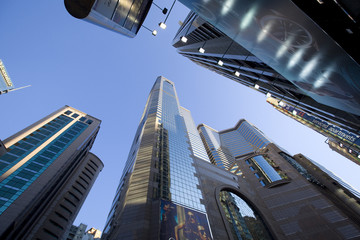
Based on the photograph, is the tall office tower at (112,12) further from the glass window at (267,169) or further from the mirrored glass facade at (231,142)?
the mirrored glass facade at (231,142)

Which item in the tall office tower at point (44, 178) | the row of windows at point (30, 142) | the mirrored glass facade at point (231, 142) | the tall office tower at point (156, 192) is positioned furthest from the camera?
the mirrored glass facade at point (231, 142)

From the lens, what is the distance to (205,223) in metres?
23.0

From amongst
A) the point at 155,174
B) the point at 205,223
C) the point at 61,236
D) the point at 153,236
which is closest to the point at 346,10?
the point at 153,236

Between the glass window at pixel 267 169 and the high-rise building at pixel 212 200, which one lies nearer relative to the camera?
the high-rise building at pixel 212 200

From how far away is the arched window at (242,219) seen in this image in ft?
92.4

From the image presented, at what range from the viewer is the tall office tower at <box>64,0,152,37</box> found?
299 inches

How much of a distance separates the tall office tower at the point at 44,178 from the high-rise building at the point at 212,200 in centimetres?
1973

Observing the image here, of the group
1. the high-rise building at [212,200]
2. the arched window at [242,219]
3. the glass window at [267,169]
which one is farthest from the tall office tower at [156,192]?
the glass window at [267,169]

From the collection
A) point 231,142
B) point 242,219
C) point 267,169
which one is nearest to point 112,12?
point 242,219

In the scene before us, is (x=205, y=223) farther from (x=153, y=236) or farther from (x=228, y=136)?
(x=228, y=136)

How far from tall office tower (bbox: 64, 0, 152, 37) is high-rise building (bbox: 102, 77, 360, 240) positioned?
21362 mm

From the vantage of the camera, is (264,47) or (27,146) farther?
(27,146)

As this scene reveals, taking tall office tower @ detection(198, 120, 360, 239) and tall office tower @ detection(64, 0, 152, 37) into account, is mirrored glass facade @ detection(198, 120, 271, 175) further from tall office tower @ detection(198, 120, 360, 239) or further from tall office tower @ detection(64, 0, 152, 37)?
tall office tower @ detection(64, 0, 152, 37)

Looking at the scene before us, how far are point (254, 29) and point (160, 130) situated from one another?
39.6m
